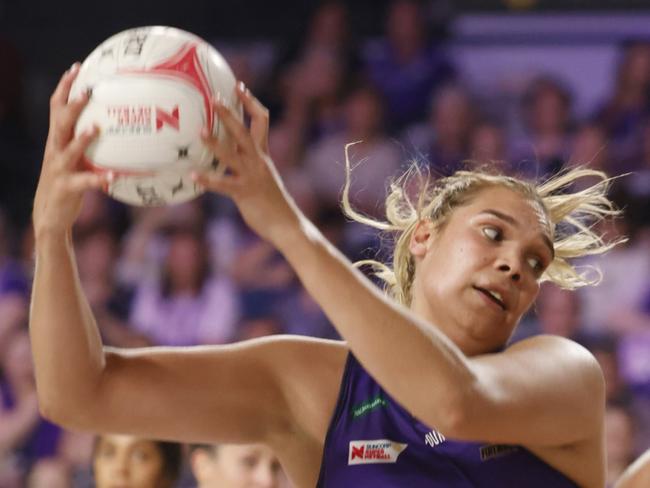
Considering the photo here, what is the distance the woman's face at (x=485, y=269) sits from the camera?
2.66 m

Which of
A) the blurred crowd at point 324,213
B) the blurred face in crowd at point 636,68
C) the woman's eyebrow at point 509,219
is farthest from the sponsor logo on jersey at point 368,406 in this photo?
the blurred face in crowd at point 636,68

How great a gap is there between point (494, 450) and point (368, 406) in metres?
0.29

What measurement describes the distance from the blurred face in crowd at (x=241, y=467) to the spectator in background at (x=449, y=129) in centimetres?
313

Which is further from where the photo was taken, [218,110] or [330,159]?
[330,159]

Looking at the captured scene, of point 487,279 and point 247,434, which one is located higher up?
point 487,279

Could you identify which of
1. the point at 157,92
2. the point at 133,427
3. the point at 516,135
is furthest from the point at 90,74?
the point at 516,135

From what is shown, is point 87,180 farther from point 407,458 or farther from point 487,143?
point 487,143

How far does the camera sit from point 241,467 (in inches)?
159

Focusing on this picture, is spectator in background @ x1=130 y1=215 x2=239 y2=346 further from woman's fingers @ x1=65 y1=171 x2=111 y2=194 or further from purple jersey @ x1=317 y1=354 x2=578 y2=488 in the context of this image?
woman's fingers @ x1=65 y1=171 x2=111 y2=194

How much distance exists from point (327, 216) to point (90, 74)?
4.40 meters

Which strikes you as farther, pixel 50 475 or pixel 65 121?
pixel 50 475

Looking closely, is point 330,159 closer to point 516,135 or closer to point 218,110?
point 516,135

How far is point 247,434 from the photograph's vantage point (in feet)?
9.00

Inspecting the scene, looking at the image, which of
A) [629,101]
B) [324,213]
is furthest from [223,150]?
[629,101]
